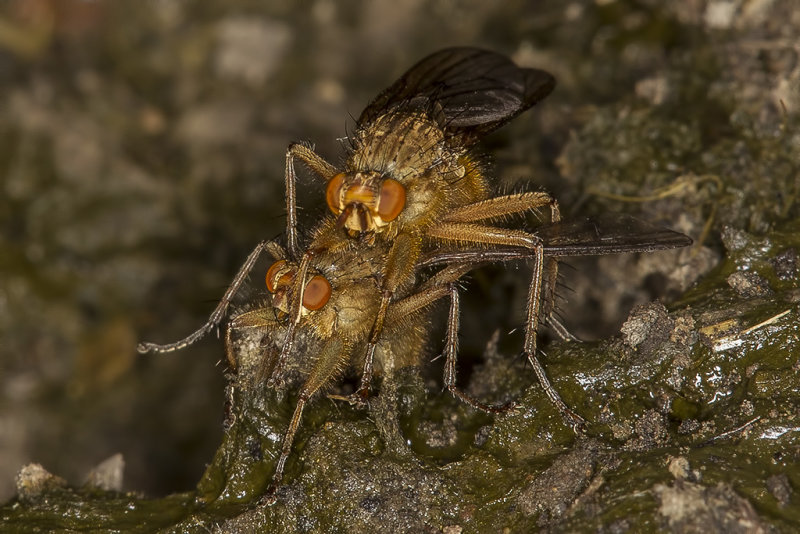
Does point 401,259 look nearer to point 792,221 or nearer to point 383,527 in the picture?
point 383,527

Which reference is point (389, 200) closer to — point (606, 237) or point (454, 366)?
point (454, 366)

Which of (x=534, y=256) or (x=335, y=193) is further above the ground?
(x=335, y=193)

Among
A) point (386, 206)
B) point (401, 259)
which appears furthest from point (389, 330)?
point (386, 206)

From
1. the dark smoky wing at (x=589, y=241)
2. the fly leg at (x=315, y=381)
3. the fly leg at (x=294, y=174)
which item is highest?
the fly leg at (x=294, y=174)

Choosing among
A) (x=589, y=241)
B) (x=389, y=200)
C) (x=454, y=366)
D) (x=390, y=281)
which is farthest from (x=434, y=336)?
(x=589, y=241)

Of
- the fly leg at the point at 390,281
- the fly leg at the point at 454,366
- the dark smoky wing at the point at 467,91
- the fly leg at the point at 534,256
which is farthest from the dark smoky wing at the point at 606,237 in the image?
the dark smoky wing at the point at 467,91

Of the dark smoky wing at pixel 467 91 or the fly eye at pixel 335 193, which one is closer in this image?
the fly eye at pixel 335 193

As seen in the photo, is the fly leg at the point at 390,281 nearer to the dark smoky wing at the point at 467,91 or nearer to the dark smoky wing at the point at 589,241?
the dark smoky wing at the point at 589,241
